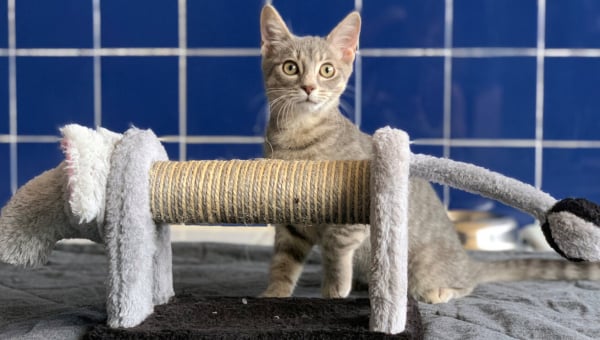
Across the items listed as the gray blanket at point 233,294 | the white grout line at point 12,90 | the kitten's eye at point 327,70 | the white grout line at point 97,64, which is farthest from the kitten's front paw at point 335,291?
the white grout line at point 12,90

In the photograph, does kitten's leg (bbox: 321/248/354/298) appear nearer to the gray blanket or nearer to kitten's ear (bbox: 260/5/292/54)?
the gray blanket

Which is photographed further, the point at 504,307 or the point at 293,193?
the point at 504,307

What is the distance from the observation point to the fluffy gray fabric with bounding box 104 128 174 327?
3.34 ft

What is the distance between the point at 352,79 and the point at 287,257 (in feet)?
3.37

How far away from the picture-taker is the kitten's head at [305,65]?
62.4 inches

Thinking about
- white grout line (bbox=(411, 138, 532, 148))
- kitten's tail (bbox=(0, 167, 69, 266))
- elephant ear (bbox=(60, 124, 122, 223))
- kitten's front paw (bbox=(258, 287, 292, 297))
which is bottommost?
kitten's front paw (bbox=(258, 287, 292, 297))

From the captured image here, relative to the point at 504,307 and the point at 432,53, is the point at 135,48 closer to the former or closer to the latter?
the point at 432,53

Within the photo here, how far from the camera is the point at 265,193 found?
1.05 m

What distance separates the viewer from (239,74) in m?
2.44

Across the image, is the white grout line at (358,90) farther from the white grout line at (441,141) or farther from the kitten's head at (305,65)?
the kitten's head at (305,65)

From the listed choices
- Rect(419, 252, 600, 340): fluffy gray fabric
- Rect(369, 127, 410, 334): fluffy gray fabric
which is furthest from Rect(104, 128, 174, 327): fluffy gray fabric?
Rect(419, 252, 600, 340): fluffy gray fabric

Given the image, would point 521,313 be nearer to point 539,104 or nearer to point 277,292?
point 277,292

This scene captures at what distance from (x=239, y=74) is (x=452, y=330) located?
58.9 inches

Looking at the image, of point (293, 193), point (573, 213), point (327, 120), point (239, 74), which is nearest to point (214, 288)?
point (327, 120)
